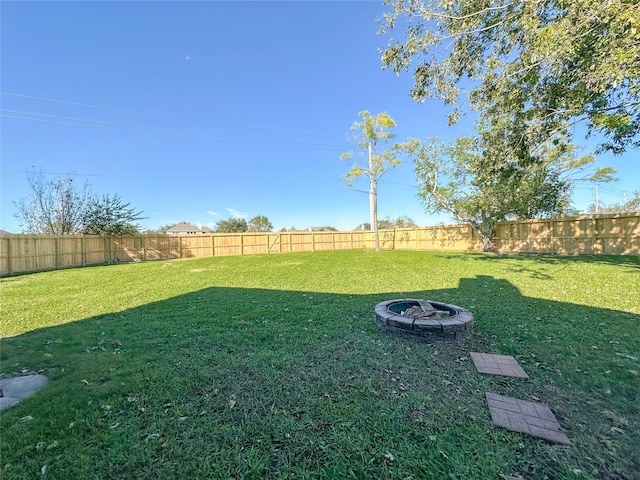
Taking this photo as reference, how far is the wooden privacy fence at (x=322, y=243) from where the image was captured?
1050 cm

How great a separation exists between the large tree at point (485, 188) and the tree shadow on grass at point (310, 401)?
9.70m

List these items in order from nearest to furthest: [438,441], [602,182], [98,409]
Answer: [438,441]
[98,409]
[602,182]

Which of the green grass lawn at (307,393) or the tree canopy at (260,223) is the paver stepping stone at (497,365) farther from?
the tree canopy at (260,223)

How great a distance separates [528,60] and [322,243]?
16.3 meters

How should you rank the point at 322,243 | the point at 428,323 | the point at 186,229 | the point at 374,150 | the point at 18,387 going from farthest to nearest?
the point at 186,229
the point at 322,243
the point at 374,150
the point at 428,323
the point at 18,387

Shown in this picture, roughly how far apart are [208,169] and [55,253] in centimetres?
1137

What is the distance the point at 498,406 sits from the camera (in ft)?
6.28

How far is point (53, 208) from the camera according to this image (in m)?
16.0

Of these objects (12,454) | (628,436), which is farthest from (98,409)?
(628,436)

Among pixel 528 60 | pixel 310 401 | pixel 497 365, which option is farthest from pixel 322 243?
pixel 310 401

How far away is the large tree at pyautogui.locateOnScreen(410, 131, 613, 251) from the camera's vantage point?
1182 cm

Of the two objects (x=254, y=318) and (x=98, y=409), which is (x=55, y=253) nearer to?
(x=254, y=318)

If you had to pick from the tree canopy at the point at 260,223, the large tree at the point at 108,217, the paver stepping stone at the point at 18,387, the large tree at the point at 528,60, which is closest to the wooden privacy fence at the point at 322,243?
the large tree at the point at 108,217

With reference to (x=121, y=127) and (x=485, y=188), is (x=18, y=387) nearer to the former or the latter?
(x=485, y=188)
